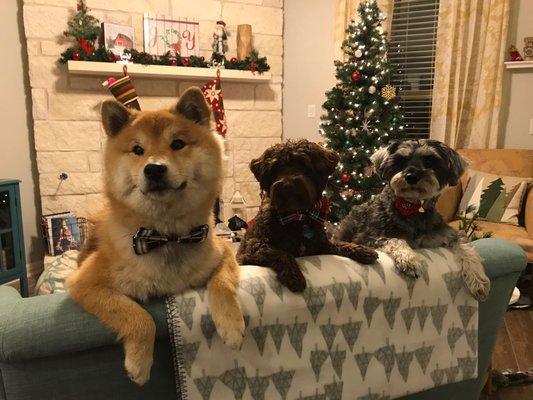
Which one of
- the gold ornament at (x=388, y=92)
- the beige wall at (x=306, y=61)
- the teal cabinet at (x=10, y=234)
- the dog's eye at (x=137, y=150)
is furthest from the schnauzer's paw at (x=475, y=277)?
the beige wall at (x=306, y=61)

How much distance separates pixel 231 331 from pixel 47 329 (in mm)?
437

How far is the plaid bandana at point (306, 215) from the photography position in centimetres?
145

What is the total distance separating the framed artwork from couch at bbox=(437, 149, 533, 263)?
2.92m

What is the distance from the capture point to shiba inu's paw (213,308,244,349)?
110 centimetres

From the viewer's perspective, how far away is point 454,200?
140 inches

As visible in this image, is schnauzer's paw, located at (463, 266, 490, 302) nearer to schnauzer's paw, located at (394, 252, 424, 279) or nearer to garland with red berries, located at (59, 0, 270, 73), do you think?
schnauzer's paw, located at (394, 252, 424, 279)

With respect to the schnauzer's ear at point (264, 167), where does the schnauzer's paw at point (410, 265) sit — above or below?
below

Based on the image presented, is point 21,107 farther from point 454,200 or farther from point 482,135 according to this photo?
point 482,135

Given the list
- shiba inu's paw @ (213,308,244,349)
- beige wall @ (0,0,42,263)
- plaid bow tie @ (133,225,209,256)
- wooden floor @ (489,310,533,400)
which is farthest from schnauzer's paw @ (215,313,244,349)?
beige wall @ (0,0,42,263)

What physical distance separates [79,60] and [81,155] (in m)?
0.80

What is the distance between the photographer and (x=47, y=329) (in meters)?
1.04

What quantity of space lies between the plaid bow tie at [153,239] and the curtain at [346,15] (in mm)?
3673

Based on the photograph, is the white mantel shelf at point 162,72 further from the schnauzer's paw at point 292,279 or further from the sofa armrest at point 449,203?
the schnauzer's paw at point 292,279

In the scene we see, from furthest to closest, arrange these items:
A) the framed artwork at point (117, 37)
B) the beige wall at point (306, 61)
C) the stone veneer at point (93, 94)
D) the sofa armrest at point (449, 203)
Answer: the beige wall at point (306, 61) < the framed artwork at point (117, 37) < the stone veneer at point (93, 94) < the sofa armrest at point (449, 203)
